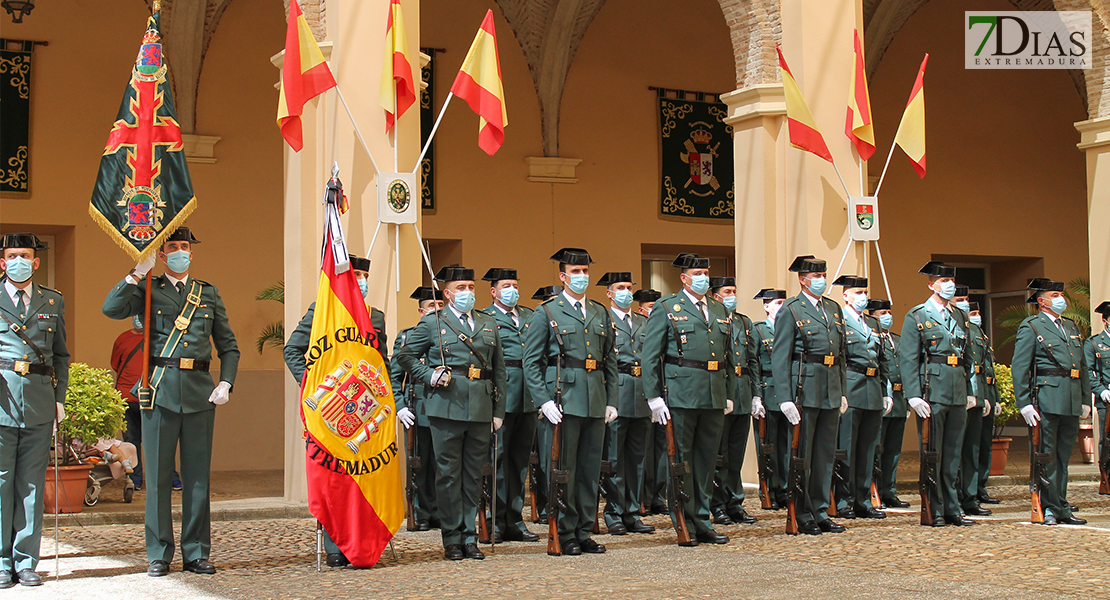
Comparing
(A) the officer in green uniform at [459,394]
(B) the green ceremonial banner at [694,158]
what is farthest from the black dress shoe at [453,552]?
(B) the green ceremonial banner at [694,158]

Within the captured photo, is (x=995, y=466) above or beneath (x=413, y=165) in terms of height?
beneath

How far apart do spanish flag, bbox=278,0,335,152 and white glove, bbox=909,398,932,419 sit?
457 centimetres

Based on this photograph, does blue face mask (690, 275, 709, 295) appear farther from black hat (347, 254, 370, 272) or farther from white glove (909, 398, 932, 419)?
black hat (347, 254, 370, 272)

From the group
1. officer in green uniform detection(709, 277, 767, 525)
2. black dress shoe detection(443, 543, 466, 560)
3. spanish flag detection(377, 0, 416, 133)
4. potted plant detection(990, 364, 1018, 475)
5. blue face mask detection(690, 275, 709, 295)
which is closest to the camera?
black dress shoe detection(443, 543, 466, 560)

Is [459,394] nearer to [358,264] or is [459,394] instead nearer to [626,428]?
[358,264]

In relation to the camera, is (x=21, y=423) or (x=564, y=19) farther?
(x=564, y=19)

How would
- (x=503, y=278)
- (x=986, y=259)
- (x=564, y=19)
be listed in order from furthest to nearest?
(x=986, y=259), (x=564, y=19), (x=503, y=278)

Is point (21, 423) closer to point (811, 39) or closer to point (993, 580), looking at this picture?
point (993, 580)

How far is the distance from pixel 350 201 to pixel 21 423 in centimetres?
324

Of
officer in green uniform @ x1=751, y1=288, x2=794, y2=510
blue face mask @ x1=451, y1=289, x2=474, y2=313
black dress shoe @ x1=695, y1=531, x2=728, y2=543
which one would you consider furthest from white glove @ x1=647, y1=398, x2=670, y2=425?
officer in green uniform @ x1=751, y1=288, x2=794, y2=510

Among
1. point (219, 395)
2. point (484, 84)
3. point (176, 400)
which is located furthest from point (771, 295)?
point (176, 400)

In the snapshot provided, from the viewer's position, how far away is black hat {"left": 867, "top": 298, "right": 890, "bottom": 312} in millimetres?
9633

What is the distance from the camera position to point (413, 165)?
29.5 ft

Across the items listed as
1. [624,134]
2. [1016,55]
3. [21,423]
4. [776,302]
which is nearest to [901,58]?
[1016,55]
